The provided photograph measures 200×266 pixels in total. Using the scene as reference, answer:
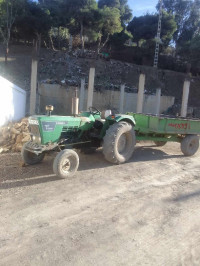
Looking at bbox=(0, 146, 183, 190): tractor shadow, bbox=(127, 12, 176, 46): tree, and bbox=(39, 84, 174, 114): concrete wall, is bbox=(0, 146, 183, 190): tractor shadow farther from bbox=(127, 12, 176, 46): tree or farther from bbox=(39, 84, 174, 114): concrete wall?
bbox=(127, 12, 176, 46): tree

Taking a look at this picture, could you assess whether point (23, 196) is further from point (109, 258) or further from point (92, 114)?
point (92, 114)

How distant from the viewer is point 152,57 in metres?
32.0

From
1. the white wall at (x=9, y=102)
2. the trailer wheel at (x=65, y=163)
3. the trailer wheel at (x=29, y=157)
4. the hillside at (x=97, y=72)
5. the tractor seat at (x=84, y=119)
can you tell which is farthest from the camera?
the hillside at (x=97, y=72)

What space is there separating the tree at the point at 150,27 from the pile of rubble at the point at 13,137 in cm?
2654

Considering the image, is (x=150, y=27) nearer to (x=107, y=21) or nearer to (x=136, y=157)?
(x=107, y=21)

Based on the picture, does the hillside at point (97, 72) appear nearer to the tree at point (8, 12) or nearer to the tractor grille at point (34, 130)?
the tree at point (8, 12)

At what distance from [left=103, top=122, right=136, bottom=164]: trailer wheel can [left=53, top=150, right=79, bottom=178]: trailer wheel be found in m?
1.03

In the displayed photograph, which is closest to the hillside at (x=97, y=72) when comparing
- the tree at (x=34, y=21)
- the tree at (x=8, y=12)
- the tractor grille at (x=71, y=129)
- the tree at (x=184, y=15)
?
the tree at (x=34, y=21)

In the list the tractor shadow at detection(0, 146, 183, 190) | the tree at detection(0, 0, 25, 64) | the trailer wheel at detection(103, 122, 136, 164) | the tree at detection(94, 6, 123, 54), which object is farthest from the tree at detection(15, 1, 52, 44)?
the trailer wheel at detection(103, 122, 136, 164)

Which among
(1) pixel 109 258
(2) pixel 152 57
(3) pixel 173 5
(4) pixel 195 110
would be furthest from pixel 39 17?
(1) pixel 109 258

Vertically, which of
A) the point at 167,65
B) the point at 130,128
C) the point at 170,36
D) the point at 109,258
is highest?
the point at 170,36

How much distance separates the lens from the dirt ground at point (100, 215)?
321 cm

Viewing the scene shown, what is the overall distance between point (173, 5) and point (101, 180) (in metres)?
39.9

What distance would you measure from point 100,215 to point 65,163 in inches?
69.1
